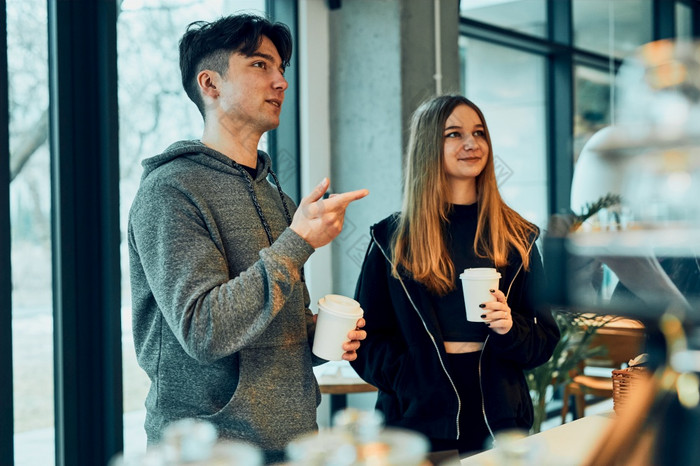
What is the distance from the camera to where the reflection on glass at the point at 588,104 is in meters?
5.19

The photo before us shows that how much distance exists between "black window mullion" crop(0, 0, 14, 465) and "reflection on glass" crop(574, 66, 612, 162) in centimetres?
387

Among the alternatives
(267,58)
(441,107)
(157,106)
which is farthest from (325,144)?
(267,58)

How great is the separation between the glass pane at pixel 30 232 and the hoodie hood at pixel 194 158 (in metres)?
1.21

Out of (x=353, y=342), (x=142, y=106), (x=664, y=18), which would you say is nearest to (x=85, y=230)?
(x=142, y=106)

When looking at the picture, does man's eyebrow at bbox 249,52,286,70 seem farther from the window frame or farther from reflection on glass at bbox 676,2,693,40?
reflection on glass at bbox 676,2,693,40

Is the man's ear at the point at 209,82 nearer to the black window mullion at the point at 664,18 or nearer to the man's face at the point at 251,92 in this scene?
the man's face at the point at 251,92

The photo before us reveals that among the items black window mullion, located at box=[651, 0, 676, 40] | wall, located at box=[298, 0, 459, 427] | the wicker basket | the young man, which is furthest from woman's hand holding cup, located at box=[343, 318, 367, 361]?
black window mullion, located at box=[651, 0, 676, 40]

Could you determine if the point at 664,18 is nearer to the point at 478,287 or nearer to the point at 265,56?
the point at 478,287

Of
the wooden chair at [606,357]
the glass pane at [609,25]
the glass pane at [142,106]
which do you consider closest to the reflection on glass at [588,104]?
the glass pane at [609,25]

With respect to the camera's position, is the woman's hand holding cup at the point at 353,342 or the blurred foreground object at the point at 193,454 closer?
the blurred foreground object at the point at 193,454

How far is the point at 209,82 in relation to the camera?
156 cm

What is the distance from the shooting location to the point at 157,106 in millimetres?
3012

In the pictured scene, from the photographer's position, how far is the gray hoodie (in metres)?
1.27

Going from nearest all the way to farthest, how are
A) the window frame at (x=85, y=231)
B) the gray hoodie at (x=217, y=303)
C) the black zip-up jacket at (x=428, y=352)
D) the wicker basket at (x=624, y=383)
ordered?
the gray hoodie at (x=217, y=303), the wicker basket at (x=624, y=383), the black zip-up jacket at (x=428, y=352), the window frame at (x=85, y=231)
